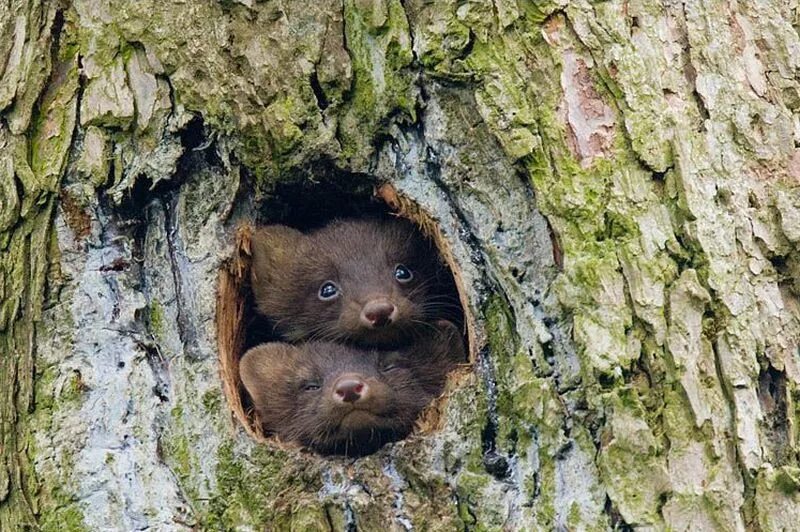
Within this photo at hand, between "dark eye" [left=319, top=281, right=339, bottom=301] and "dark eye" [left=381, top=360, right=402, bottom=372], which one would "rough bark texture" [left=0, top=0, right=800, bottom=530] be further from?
"dark eye" [left=381, top=360, right=402, bottom=372]

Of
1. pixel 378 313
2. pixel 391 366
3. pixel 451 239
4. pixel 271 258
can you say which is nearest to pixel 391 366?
pixel 391 366

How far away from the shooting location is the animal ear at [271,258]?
194 inches

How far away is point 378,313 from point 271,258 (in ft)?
1.81

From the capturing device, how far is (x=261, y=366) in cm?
509

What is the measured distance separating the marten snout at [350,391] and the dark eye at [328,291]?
617 mm

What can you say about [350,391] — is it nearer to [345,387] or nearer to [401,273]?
[345,387]

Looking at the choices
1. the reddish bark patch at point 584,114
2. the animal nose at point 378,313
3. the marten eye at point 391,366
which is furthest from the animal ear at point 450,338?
the reddish bark patch at point 584,114

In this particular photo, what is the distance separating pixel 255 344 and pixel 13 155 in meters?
1.66

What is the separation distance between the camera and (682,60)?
389cm

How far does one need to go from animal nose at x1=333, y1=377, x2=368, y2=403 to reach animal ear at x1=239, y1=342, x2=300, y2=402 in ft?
1.34

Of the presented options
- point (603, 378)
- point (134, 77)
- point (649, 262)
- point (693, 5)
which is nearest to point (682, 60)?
point (693, 5)

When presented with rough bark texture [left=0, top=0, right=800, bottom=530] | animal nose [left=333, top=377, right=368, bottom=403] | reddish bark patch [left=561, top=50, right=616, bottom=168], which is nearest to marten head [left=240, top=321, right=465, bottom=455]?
animal nose [left=333, top=377, right=368, bottom=403]

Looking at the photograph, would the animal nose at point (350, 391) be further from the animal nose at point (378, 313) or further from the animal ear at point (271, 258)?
the animal ear at point (271, 258)

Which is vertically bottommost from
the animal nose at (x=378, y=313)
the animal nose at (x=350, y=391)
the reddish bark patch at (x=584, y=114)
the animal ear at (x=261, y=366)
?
the animal nose at (x=350, y=391)
